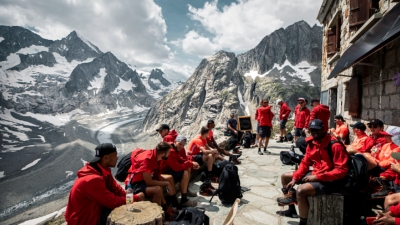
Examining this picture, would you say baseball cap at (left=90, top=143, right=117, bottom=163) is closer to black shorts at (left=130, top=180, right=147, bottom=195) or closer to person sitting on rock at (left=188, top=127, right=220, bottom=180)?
black shorts at (left=130, top=180, right=147, bottom=195)

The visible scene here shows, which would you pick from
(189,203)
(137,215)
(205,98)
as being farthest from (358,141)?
(205,98)

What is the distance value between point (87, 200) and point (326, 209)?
12.0 feet

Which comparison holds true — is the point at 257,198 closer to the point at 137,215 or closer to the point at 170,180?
the point at 170,180

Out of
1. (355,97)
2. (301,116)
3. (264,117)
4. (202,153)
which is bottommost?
(202,153)

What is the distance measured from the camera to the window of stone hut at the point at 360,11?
6.46m

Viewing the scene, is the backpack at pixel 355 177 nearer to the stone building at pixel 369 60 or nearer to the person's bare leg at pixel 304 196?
the person's bare leg at pixel 304 196

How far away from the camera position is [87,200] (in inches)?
115

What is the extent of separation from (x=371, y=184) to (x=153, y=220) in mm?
3882

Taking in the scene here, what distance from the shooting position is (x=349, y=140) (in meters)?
7.97

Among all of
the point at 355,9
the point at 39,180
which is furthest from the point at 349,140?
the point at 39,180

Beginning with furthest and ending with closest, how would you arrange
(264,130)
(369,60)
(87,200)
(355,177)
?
(264,130)
(369,60)
(355,177)
(87,200)

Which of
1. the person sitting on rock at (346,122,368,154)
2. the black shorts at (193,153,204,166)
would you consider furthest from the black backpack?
the person sitting on rock at (346,122,368,154)

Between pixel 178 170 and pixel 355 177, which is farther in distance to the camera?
pixel 178 170

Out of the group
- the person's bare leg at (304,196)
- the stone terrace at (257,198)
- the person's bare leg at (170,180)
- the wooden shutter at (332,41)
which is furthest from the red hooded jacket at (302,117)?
the person's bare leg at (170,180)
